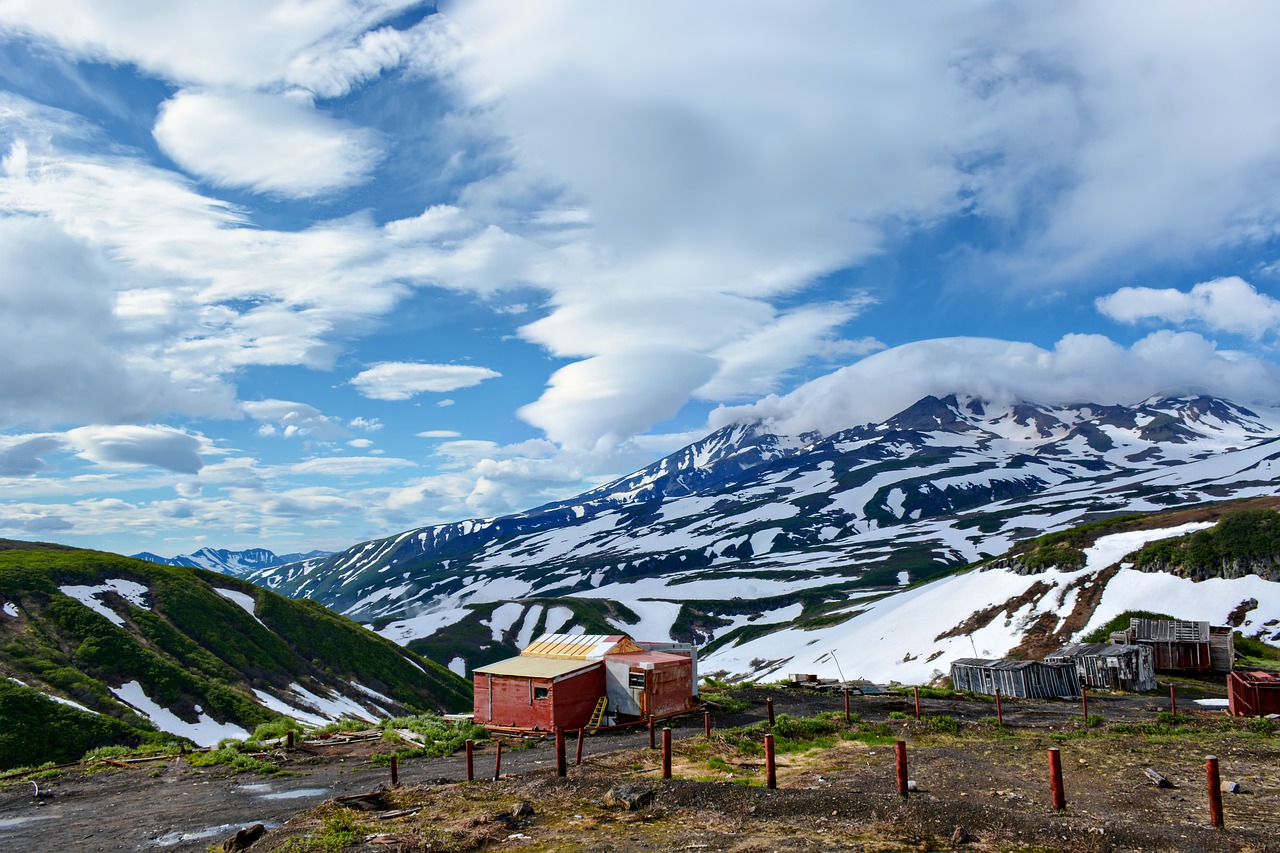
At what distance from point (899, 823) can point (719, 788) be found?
14.5 ft

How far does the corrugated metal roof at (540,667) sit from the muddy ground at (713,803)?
22.4 feet

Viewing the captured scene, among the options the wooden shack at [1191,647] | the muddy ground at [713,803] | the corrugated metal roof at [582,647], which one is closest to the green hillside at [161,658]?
the muddy ground at [713,803]

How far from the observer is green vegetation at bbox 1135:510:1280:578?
69625 millimetres

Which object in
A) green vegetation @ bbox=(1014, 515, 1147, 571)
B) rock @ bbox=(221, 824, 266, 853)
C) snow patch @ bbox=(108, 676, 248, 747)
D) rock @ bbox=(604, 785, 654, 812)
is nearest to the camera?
rock @ bbox=(221, 824, 266, 853)

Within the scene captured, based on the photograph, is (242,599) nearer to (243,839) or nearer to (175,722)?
(175,722)

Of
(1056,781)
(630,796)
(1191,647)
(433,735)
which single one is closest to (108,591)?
(433,735)

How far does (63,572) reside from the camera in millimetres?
69000

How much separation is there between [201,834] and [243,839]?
118 inches

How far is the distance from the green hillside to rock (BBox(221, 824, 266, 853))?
3314 centimetres

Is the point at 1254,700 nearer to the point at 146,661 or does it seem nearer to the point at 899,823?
the point at 899,823

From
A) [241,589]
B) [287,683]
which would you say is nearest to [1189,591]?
[287,683]

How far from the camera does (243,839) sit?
54.7 feet

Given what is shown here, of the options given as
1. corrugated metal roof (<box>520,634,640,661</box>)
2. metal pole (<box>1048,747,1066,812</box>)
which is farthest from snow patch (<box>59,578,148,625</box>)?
metal pole (<box>1048,747,1066,812</box>)

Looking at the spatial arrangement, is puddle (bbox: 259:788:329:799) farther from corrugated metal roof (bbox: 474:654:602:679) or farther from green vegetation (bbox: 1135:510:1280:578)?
green vegetation (bbox: 1135:510:1280:578)
